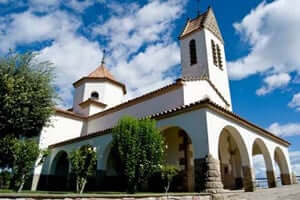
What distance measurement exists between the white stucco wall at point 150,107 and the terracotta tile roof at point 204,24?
819 cm

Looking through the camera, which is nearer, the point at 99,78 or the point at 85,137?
the point at 85,137

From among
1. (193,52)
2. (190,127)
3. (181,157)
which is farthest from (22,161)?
(193,52)

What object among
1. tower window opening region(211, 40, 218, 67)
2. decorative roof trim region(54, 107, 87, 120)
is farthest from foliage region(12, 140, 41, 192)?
tower window opening region(211, 40, 218, 67)

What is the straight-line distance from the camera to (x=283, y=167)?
16.7 m

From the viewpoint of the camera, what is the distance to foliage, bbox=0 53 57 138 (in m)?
12.5

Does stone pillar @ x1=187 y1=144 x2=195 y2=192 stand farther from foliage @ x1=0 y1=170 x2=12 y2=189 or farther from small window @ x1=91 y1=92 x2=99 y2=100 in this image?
small window @ x1=91 y1=92 x2=99 y2=100

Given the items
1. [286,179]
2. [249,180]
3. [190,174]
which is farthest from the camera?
[286,179]

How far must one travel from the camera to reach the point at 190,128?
9.97m

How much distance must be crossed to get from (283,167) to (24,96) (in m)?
17.2

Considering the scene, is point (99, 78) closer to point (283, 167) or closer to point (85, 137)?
point (85, 137)

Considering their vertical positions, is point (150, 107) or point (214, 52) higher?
point (214, 52)

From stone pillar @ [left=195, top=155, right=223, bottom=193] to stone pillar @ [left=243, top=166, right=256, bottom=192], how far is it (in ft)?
9.01

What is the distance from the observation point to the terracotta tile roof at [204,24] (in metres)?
20.0

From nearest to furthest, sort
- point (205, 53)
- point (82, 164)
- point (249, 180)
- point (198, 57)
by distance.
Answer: point (82, 164)
point (249, 180)
point (205, 53)
point (198, 57)
